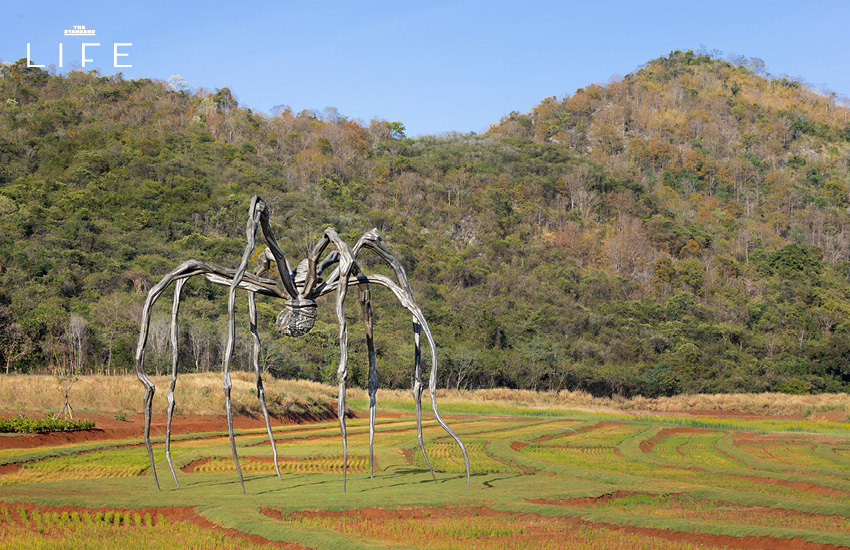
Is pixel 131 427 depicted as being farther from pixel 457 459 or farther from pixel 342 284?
pixel 342 284

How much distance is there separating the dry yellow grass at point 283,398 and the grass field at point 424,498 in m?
5.99

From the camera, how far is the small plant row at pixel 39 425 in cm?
2148

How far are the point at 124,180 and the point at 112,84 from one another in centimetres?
5245

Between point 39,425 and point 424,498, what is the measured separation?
46.6ft

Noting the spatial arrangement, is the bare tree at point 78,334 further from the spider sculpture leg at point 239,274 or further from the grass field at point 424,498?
the spider sculpture leg at point 239,274

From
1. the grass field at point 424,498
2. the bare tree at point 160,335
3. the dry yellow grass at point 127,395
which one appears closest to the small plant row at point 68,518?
the grass field at point 424,498

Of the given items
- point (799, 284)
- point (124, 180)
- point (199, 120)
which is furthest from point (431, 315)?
point (199, 120)

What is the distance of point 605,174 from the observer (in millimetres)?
109938

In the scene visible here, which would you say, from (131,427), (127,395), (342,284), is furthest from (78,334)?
(342,284)

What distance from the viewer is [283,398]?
3466 centimetres

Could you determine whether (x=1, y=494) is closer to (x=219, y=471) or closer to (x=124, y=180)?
(x=219, y=471)

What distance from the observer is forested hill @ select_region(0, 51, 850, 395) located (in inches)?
2196

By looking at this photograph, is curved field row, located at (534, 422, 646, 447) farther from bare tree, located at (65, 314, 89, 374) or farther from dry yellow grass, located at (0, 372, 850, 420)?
bare tree, located at (65, 314, 89, 374)

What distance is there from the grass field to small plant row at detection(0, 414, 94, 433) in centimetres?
172
